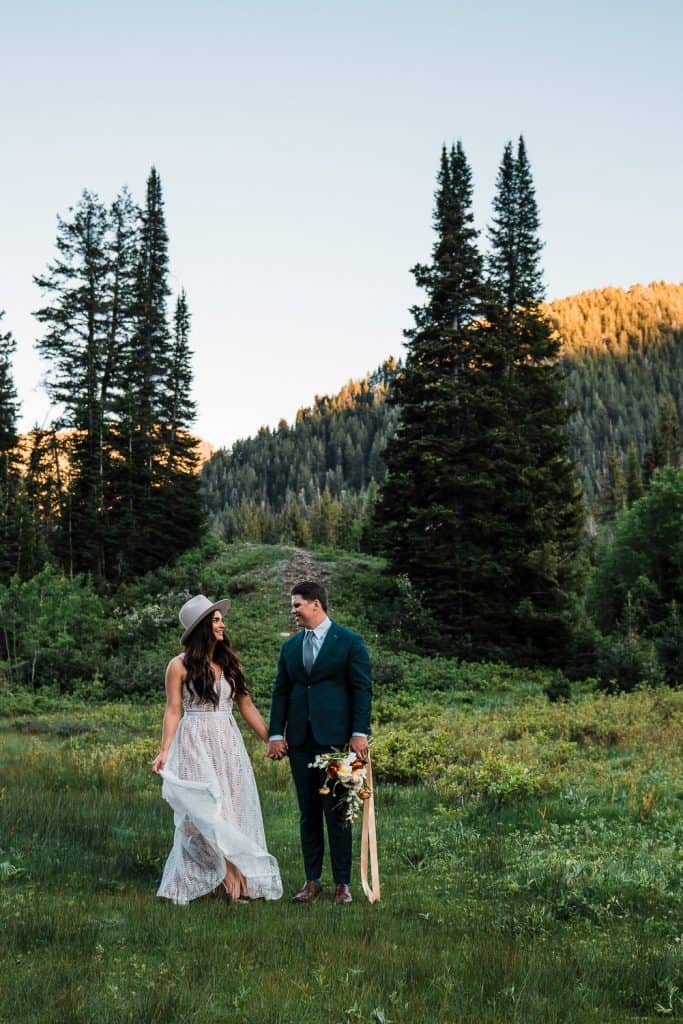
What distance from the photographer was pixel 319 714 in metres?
6.68

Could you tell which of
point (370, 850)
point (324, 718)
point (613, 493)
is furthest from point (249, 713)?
point (613, 493)

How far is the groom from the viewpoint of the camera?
6.66 meters

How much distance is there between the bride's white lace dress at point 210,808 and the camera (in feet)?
21.1

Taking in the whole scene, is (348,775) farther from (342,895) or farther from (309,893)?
(309,893)

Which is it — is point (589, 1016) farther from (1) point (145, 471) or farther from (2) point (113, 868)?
(1) point (145, 471)

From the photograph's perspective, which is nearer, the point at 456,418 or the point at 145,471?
the point at 456,418

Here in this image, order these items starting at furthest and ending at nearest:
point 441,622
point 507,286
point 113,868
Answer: point 507,286, point 441,622, point 113,868

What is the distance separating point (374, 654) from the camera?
25234 millimetres

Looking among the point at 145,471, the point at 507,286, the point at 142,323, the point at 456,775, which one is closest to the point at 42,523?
the point at 145,471

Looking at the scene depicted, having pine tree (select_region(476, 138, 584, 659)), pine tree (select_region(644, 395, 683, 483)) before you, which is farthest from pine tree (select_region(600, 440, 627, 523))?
pine tree (select_region(476, 138, 584, 659))

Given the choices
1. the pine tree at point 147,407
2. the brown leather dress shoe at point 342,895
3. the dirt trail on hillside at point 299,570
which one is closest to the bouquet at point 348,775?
the brown leather dress shoe at point 342,895

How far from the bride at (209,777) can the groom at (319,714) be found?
0.28 m

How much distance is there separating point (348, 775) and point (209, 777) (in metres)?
1.04

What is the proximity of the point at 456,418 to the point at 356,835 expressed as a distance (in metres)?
20.9
